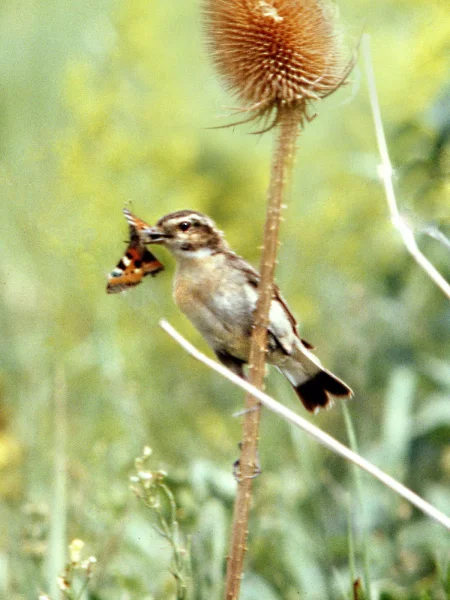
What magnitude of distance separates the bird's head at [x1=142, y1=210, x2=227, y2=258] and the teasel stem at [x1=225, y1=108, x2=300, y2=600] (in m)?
0.59

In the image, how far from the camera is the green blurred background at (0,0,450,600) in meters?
3.84

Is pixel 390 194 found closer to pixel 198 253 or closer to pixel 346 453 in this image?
pixel 346 453

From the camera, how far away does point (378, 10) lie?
633cm

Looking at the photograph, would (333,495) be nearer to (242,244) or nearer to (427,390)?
(427,390)

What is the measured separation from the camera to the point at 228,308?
→ 10.9 feet

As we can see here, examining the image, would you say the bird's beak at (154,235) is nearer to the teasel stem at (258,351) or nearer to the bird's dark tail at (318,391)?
the teasel stem at (258,351)

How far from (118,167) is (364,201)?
1.34 meters

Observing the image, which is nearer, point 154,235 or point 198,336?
point 154,235

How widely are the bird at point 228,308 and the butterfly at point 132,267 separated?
0.45m

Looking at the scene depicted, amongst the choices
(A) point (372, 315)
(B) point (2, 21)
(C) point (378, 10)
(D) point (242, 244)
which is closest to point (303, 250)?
(D) point (242, 244)

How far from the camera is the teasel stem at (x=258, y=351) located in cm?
227

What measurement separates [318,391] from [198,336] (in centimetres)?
243

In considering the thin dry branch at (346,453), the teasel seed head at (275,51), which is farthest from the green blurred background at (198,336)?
the thin dry branch at (346,453)

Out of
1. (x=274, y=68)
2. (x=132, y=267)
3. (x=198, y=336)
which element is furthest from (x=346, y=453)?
(x=198, y=336)
